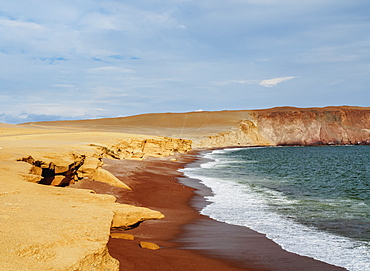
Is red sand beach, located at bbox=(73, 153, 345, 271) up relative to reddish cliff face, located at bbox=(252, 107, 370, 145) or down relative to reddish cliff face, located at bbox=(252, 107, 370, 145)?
down

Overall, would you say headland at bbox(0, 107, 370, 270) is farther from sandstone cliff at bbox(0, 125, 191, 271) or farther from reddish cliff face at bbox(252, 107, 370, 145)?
reddish cliff face at bbox(252, 107, 370, 145)

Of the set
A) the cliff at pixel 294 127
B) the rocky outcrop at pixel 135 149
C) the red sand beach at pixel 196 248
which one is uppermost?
the cliff at pixel 294 127

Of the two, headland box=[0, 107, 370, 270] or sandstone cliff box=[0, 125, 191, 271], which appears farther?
→ headland box=[0, 107, 370, 270]

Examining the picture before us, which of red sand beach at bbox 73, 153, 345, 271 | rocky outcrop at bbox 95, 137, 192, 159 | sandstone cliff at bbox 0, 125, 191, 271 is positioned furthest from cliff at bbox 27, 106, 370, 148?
sandstone cliff at bbox 0, 125, 191, 271

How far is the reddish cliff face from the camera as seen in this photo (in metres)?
125

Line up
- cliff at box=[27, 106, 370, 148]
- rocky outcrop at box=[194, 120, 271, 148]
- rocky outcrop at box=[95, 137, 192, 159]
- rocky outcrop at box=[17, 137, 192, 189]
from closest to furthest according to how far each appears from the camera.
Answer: rocky outcrop at box=[17, 137, 192, 189] → rocky outcrop at box=[95, 137, 192, 159] → rocky outcrop at box=[194, 120, 271, 148] → cliff at box=[27, 106, 370, 148]

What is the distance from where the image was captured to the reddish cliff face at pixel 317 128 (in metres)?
125

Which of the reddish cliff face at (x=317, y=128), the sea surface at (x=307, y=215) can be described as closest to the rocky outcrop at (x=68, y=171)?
the sea surface at (x=307, y=215)


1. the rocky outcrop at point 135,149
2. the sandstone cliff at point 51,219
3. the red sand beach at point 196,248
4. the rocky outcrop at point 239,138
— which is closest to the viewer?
the sandstone cliff at point 51,219

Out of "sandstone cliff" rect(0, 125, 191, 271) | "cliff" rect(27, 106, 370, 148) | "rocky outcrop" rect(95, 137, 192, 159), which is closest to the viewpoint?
"sandstone cliff" rect(0, 125, 191, 271)

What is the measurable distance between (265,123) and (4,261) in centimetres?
12971

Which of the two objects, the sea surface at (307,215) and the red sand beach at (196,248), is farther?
the sea surface at (307,215)

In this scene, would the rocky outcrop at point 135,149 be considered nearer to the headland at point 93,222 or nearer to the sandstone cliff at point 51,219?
the headland at point 93,222

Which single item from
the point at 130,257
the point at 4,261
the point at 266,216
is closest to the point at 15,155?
the point at 130,257
